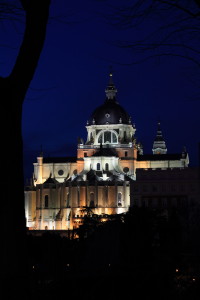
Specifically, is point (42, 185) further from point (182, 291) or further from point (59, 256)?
point (182, 291)

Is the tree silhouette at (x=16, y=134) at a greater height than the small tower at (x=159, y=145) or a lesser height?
lesser

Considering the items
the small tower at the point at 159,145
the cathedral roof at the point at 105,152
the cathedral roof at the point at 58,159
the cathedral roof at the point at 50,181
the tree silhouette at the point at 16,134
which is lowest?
the tree silhouette at the point at 16,134

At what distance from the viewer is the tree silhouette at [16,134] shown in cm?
710

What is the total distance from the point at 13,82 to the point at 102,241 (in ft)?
48.6

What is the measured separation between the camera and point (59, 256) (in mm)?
38562

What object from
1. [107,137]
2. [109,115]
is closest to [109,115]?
[109,115]

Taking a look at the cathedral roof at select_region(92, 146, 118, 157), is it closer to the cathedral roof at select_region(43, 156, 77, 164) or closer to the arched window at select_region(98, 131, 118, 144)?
the arched window at select_region(98, 131, 118, 144)

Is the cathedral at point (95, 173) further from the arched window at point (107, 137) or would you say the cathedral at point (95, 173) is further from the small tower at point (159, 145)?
the small tower at point (159, 145)

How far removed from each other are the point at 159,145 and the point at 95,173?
23115 mm

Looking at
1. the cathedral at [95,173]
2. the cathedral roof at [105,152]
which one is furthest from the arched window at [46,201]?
the cathedral roof at [105,152]

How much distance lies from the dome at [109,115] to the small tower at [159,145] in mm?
11470

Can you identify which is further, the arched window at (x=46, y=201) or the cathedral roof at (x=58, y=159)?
the cathedral roof at (x=58, y=159)

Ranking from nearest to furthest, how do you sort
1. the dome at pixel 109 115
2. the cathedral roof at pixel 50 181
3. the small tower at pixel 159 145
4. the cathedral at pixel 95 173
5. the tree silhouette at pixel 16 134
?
the tree silhouette at pixel 16 134 → the cathedral at pixel 95 173 → the cathedral roof at pixel 50 181 → the dome at pixel 109 115 → the small tower at pixel 159 145

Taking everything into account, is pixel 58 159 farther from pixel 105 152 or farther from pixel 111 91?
pixel 111 91
